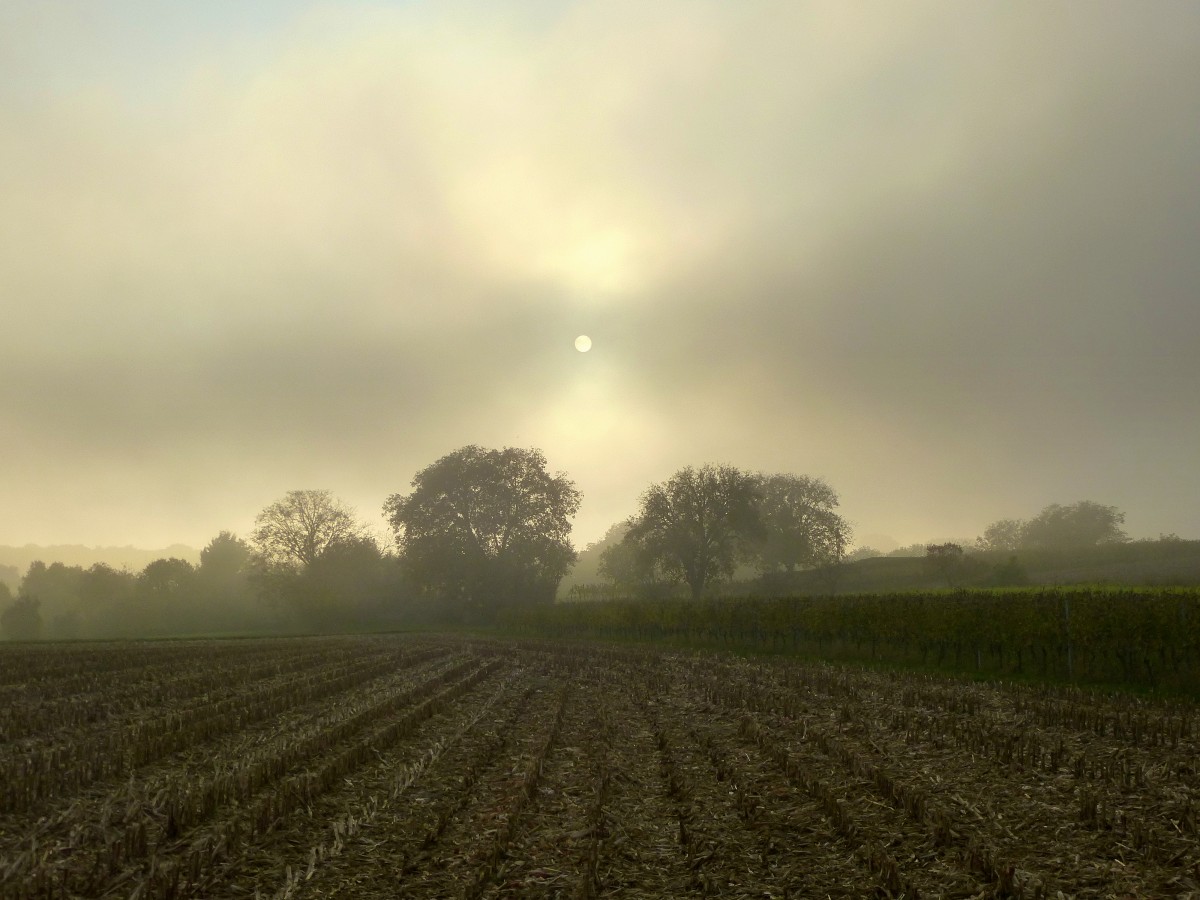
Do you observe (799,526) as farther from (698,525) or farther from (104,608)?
(104,608)

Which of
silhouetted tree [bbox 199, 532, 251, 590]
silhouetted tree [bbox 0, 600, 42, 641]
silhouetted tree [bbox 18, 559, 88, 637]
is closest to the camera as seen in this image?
silhouetted tree [bbox 0, 600, 42, 641]

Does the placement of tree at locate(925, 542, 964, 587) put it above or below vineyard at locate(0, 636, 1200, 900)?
above

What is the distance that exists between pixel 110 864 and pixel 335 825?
9.65ft

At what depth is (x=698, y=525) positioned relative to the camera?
90.4 m

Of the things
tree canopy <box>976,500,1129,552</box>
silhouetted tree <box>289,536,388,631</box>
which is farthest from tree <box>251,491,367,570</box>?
tree canopy <box>976,500,1129,552</box>

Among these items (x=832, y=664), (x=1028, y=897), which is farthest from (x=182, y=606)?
(x=1028, y=897)

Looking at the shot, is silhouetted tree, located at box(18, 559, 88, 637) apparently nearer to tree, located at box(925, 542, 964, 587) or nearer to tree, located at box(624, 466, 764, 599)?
tree, located at box(624, 466, 764, 599)

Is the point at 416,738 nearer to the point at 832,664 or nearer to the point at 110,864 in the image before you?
the point at 110,864

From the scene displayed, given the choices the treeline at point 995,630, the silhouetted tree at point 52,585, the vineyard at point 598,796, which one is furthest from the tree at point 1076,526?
the silhouetted tree at point 52,585

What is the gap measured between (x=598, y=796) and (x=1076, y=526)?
585 ft

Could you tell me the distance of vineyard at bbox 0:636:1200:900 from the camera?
988 cm

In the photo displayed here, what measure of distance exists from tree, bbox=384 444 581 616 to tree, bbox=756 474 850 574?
34771mm

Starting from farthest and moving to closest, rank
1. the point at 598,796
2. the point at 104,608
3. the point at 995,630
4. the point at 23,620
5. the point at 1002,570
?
the point at 104,608, the point at 23,620, the point at 1002,570, the point at 995,630, the point at 598,796

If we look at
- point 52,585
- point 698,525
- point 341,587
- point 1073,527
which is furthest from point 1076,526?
point 52,585
